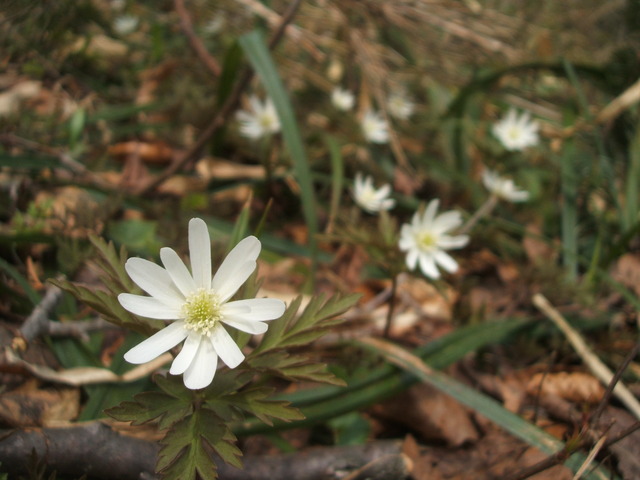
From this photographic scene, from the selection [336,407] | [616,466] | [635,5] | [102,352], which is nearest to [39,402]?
[102,352]

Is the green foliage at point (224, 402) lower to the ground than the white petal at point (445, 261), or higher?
lower

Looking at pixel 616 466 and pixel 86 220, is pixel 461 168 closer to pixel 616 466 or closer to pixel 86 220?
pixel 616 466

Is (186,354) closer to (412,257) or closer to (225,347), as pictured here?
(225,347)

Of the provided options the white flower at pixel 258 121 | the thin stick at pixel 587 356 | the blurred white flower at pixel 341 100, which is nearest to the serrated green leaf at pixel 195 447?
the thin stick at pixel 587 356

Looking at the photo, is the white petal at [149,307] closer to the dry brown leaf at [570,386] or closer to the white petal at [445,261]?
the white petal at [445,261]

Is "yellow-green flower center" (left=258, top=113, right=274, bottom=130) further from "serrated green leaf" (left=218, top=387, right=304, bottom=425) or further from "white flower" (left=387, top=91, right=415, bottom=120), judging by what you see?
"serrated green leaf" (left=218, top=387, right=304, bottom=425)

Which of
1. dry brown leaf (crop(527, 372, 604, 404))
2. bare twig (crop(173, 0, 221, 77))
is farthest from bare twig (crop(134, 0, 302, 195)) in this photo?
dry brown leaf (crop(527, 372, 604, 404))

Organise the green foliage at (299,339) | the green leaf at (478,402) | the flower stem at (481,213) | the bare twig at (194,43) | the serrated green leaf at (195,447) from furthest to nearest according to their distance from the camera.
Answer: the bare twig at (194,43) → the flower stem at (481,213) → the green leaf at (478,402) → the green foliage at (299,339) → the serrated green leaf at (195,447)
